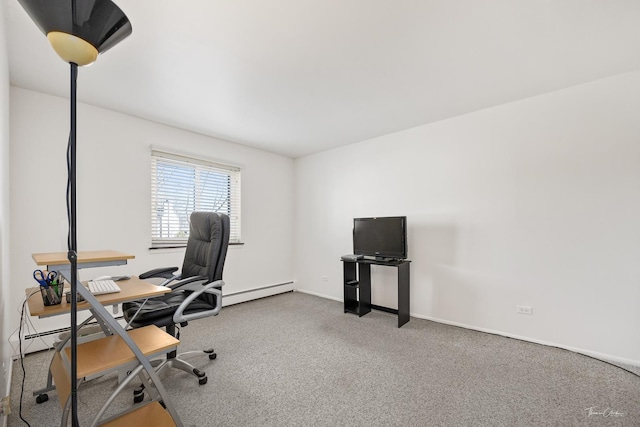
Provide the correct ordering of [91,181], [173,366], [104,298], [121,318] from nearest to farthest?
[104,298] < [173,366] < [91,181] < [121,318]

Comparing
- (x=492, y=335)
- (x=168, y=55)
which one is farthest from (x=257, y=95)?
(x=492, y=335)

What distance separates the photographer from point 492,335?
2910mm

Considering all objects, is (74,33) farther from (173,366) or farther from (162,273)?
(173,366)

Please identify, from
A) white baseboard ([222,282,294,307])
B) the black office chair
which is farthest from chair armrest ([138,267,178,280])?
white baseboard ([222,282,294,307])

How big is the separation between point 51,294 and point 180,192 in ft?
7.44

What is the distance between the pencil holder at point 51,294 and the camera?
60.0 inches

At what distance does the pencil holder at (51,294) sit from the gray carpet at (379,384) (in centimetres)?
80

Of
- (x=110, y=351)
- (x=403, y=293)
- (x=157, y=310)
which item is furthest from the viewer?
(x=403, y=293)

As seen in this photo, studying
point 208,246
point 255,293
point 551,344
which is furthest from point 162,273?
point 551,344

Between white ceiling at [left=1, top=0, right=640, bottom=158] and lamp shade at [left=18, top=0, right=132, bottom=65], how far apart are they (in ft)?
2.86

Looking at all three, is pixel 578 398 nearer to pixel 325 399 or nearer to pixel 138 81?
pixel 325 399

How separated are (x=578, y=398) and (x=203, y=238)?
308 cm

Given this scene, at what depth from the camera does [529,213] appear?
109 inches

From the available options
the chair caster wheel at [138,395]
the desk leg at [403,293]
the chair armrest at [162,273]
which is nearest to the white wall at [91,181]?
the chair armrest at [162,273]
